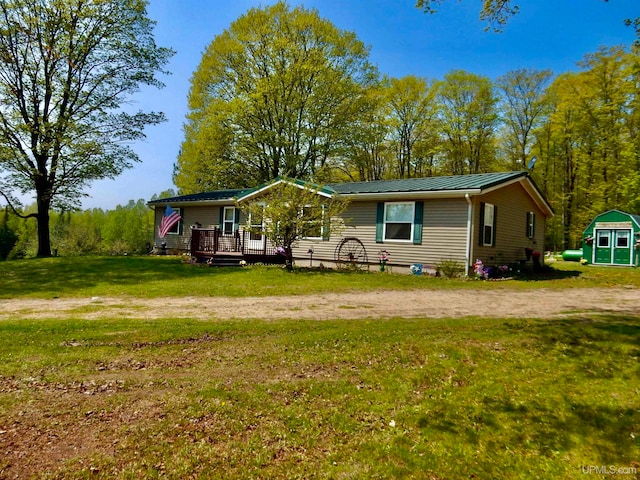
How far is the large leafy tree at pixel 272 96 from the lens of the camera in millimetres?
24734

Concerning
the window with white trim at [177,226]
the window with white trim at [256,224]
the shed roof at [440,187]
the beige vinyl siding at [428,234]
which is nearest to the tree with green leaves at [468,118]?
the shed roof at [440,187]

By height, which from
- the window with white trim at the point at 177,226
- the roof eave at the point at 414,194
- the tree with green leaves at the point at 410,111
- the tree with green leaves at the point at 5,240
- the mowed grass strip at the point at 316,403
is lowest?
the mowed grass strip at the point at 316,403

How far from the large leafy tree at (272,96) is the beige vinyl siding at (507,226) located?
1319 cm

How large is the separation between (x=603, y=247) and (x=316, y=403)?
24209 mm

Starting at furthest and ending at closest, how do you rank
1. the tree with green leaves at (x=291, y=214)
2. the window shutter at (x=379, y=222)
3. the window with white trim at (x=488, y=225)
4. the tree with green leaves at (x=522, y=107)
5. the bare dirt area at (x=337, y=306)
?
the tree with green leaves at (x=522, y=107)
the window shutter at (x=379, y=222)
the window with white trim at (x=488, y=225)
the tree with green leaves at (x=291, y=214)
the bare dirt area at (x=337, y=306)

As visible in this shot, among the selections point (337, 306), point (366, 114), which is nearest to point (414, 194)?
point (337, 306)

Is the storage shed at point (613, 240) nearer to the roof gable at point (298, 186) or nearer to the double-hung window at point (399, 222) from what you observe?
the double-hung window at point (399, 222)

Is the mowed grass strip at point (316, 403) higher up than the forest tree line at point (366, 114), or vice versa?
the forest tree line at point (366, 114)

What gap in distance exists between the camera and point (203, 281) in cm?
1092

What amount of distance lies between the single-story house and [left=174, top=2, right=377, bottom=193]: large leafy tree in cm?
972

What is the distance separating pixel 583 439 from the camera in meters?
2.98

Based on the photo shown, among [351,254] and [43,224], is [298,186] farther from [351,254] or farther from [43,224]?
[43,224]

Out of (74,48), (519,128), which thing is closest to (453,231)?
(74,48)

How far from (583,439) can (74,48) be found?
23329 mm
